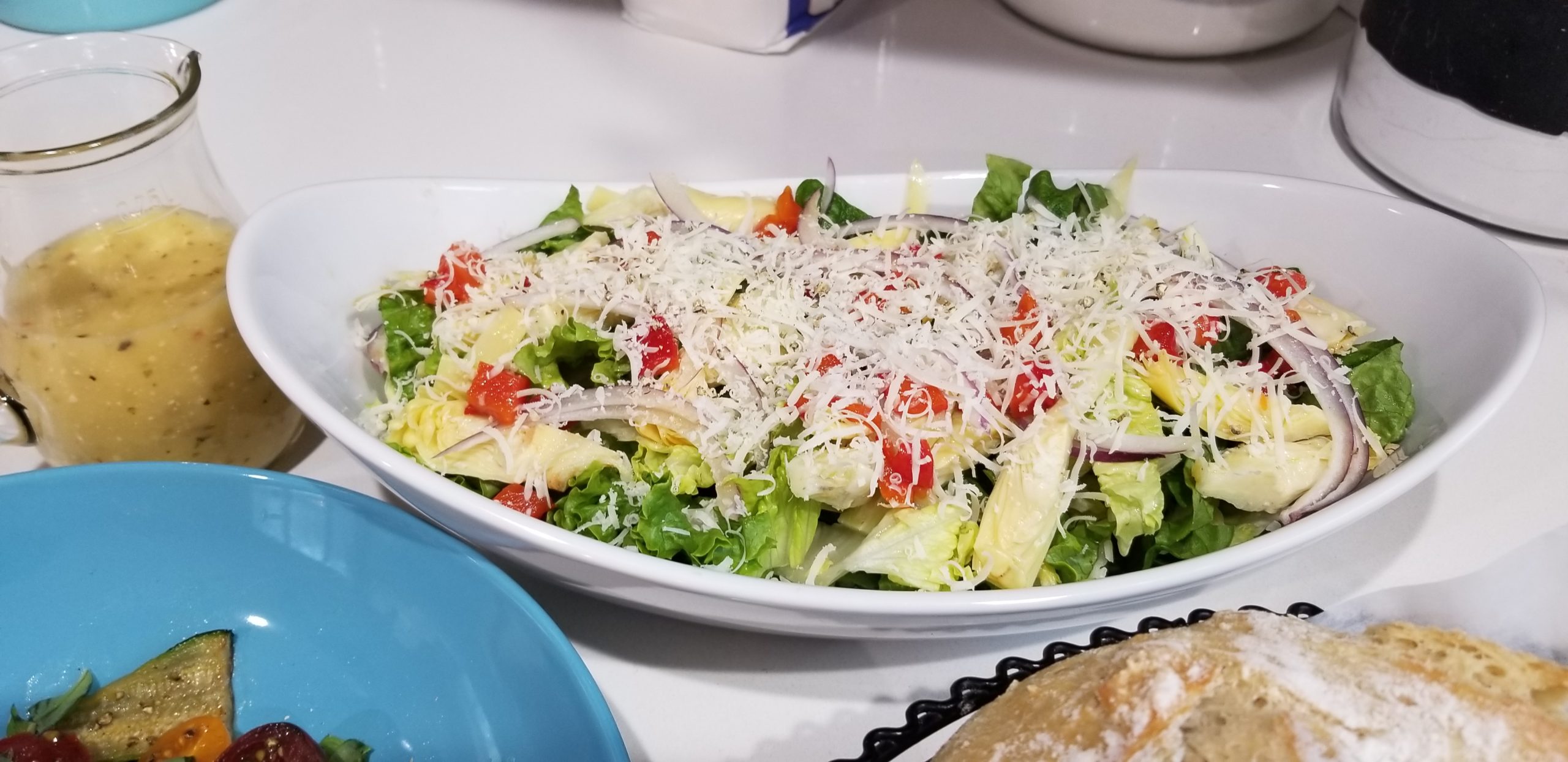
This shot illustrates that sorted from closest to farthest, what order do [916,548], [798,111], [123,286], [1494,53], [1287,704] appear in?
[1287,704] < [916,548] < [123,286] < [1494,53] < [798,111]

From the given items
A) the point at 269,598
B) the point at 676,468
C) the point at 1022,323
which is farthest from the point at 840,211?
the point at 269,598

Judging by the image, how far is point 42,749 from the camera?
696mm

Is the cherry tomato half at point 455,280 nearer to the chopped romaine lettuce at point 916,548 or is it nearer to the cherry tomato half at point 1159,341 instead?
the chopped romaine lettuce at point 916,548

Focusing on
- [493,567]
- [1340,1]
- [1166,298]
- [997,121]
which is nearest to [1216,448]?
[1166,298]

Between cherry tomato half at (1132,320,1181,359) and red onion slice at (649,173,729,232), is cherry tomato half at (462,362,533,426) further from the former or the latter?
cherry tomato half at (1132,320,1181,359)

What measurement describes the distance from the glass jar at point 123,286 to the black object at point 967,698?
661 millimetres

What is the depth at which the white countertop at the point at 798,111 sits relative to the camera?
1050mm

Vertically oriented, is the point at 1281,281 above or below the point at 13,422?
above

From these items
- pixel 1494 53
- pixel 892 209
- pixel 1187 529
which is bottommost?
pixel 1187 529

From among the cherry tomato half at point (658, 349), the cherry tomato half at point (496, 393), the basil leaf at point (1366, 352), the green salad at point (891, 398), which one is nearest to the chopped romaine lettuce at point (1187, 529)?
the green salad at point (891, 398)

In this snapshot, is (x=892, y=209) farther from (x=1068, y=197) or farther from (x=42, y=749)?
(x=42, y=749)

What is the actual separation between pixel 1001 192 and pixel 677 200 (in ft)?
1.15

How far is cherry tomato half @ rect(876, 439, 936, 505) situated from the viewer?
2.69 feet

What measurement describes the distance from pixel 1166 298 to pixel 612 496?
0.53 m
